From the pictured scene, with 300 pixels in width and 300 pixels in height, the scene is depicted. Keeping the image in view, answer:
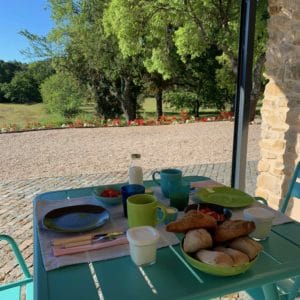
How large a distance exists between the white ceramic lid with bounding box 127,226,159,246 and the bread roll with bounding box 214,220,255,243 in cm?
15

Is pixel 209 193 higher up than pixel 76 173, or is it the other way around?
pixel 209 193

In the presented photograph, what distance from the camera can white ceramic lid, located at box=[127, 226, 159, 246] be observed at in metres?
0.82

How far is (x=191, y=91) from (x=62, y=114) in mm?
3586

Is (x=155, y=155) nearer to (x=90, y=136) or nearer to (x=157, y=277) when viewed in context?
(x=90, y=136)

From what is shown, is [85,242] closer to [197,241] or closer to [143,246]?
[143,246]

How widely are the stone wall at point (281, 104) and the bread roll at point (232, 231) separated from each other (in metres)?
1.47

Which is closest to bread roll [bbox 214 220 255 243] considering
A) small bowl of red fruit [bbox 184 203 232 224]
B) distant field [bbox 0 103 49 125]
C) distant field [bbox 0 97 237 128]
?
small bowl of red fruit [bbox 184 203 232 224]

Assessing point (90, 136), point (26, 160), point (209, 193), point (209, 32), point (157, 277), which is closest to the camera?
point (157, 277)

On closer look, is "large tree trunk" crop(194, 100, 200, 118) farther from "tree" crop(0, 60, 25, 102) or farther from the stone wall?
the stone wall

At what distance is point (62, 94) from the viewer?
9.26 meters

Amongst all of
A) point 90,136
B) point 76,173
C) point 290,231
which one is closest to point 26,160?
point 76,173

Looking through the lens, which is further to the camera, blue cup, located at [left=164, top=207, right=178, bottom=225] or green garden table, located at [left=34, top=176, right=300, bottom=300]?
blue cup, located at [left=164, top=207, right=178, bottom=225]

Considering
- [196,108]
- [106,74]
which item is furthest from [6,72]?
[196,108]

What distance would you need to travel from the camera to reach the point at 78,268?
83 cm
